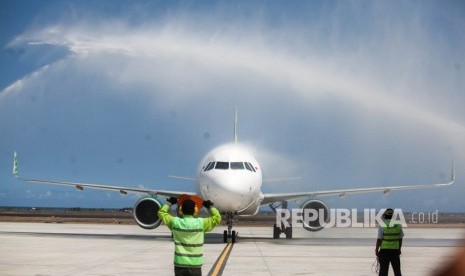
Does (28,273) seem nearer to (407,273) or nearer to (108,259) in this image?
(108,259)

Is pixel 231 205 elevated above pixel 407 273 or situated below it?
above

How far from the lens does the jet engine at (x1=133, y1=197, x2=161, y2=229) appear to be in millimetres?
24719

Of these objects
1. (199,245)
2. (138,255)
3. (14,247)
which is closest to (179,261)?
(199,245)

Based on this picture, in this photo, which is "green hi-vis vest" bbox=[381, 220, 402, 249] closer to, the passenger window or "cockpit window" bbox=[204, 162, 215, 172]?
the passenger window

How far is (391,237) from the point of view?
1026cm

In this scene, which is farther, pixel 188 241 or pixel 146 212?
pixel 146 212

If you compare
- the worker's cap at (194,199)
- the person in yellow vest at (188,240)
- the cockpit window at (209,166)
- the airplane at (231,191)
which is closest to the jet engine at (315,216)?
the airplane at (231,191)

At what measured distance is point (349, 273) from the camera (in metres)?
12.9

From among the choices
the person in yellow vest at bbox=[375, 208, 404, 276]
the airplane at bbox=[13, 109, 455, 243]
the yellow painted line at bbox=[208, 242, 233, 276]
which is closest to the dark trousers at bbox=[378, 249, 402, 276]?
the person in yellow vest at bbox=[375, 208, 404, 276]

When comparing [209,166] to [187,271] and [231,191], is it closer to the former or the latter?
[231,191]

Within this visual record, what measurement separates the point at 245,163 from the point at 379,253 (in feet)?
42.3

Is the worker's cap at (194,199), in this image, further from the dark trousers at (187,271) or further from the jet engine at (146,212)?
the jet engine at (146,212)

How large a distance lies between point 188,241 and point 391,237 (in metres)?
4.87

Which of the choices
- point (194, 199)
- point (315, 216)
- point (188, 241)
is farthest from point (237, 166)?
point (194, 199)
